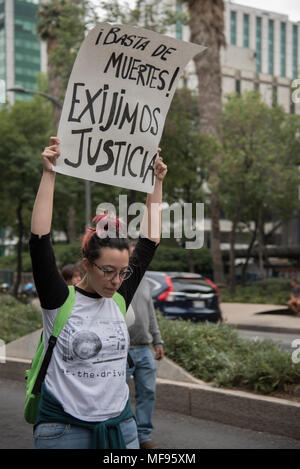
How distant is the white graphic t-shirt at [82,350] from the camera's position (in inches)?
112

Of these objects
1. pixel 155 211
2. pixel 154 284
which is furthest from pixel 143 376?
pixel 154 284

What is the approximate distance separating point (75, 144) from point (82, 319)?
81 centimetres

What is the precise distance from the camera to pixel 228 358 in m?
7.63

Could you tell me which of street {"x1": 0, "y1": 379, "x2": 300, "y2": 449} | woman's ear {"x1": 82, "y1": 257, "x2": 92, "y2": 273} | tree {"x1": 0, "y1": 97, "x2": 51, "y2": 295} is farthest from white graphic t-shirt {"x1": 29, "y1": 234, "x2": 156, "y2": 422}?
tree {"x1": 0, "y1": 97, "x2": 51, "y2": 295}

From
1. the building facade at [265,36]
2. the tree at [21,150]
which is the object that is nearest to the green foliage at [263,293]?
the tree at [21,150]

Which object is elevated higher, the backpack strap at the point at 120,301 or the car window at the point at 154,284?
the backpack strap at the point at 120,301

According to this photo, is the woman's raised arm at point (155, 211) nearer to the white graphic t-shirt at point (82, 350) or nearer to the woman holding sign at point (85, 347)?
the woman holding sign at point (85, 347)

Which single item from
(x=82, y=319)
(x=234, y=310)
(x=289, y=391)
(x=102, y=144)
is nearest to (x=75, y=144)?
(x=102, y=144)

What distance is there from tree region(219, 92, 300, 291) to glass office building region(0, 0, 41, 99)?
313 feet

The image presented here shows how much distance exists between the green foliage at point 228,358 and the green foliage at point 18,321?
2547 millimetres

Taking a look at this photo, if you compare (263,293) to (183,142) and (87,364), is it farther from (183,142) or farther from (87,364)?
(87,364)

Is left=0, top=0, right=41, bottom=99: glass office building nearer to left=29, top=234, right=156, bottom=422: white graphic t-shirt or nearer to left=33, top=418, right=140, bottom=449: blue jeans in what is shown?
left=29, top=234, right=156, bottom=422: white graphic t-shirt

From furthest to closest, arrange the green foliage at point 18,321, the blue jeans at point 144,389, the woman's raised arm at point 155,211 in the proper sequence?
the green foliage at point 18,321 → the blue jeans at point 144,389 → the woman's raised arm at point 155,211

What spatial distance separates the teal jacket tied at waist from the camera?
2.85 meters
